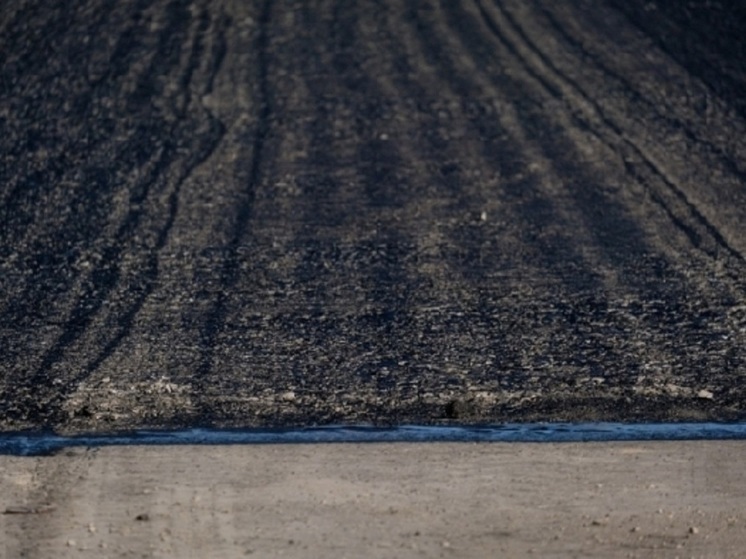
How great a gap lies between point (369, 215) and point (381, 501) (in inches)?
256

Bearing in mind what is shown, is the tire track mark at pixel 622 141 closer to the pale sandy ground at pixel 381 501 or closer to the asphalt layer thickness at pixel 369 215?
the asphalt layer thickness at pixel 369 215

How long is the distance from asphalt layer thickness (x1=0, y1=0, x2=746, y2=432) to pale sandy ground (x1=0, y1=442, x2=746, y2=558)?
877 mm

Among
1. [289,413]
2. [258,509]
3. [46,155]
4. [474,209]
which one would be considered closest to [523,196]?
[474,209]

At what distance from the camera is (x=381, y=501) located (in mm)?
6922

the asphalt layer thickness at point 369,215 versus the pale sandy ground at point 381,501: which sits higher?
the pale sandy ground at point 381,501

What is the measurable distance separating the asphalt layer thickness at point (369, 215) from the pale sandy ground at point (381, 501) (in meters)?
0.88

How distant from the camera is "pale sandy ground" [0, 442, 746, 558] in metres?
6.42

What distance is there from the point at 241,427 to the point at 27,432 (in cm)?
108

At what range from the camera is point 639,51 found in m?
20.1

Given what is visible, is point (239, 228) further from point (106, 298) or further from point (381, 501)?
point (381, 501)

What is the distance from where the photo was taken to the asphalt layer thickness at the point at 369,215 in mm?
9055

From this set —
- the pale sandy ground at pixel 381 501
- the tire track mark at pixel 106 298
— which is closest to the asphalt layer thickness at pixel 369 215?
the tire track mark at pixel 106 298

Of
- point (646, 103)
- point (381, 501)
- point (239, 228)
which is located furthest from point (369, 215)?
point (381, 501)

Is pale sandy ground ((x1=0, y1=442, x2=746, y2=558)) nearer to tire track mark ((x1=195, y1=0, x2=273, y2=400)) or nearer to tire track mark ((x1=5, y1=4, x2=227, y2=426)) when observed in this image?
tire track mark ((x1=5, y1=4, x2=227, y2=426))
